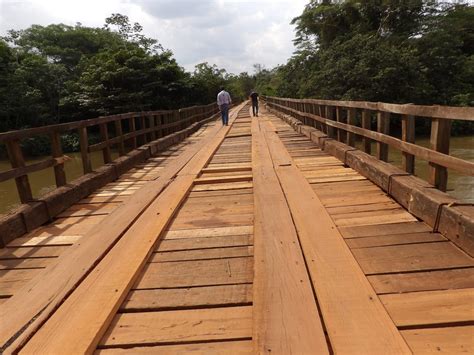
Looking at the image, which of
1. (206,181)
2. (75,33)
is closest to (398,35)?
(206,181)

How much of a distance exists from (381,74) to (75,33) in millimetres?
50528

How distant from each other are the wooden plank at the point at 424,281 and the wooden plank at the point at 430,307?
0.06m

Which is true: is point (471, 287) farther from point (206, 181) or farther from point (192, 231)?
point (206, 181)

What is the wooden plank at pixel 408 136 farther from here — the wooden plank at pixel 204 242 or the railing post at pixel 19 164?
the railing post at pixel 19 164

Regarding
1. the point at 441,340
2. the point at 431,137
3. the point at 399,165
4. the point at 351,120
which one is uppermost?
the point at 431,137

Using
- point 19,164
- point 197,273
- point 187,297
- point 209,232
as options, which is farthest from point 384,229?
point 19,164

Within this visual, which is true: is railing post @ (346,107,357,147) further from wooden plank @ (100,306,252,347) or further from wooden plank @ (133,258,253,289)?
wooden plank @ (100,306,252,347)

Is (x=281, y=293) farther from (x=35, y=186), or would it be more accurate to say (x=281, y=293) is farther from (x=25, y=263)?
(x=35, y=186)

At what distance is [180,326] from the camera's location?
2195mm

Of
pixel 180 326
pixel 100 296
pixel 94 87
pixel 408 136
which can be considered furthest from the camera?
pixel 94 87

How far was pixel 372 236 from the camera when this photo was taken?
327cm

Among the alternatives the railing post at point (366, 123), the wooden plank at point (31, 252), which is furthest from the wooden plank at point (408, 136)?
the wooden plank at point (31, 252)

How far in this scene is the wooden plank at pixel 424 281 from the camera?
2436mm

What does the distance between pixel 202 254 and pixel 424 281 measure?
1.58 m
